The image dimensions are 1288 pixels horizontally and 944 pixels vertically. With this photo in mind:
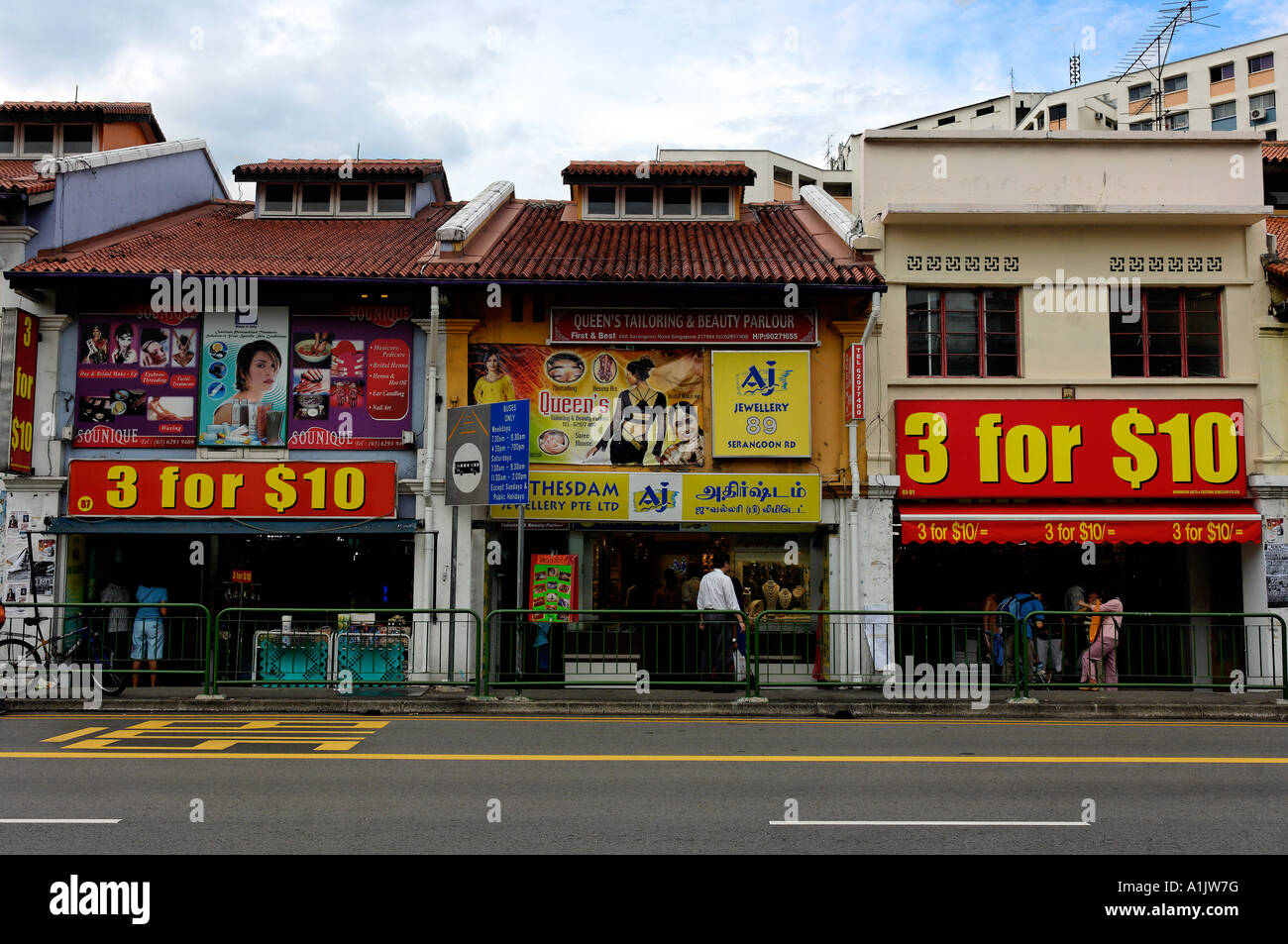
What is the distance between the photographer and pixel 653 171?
2025cm

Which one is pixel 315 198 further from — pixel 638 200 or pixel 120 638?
pixel 120 638

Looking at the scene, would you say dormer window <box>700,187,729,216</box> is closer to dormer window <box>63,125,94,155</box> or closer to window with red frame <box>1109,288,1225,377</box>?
window with red frame <box>1109,288,1225,377</box>

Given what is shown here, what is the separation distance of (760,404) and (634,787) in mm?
9391

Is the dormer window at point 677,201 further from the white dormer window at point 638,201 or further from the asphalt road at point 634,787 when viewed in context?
the asphalt road at point 634,787

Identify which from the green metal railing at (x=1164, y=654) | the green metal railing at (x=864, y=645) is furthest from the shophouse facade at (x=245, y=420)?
the green metal railing at (x=1164, y=654)

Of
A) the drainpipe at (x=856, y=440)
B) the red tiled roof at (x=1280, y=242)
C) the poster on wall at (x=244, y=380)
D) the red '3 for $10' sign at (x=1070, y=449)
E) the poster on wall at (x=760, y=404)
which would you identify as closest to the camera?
the drainpipe at (x=856, y=440)

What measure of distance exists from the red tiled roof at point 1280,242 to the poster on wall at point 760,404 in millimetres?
7656

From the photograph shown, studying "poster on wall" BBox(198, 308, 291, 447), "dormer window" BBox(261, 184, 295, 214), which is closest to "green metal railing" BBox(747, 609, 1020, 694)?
"poster on wall" BBox(198, 308, 291, 447)

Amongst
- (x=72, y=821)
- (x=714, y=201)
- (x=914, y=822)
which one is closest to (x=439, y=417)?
(x=714, y=201)

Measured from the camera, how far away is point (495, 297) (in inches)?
647

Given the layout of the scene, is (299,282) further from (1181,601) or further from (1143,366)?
(1181,601)

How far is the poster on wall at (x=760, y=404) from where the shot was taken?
16.5 metres

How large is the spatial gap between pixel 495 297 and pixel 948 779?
10.6 metres

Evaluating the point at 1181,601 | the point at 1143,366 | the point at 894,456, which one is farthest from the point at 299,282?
the point at 1181,601
